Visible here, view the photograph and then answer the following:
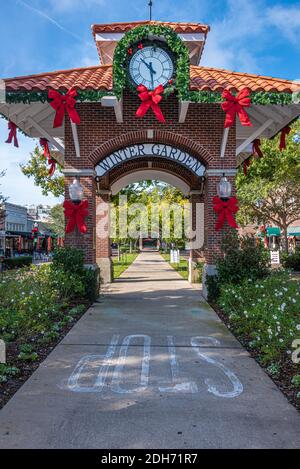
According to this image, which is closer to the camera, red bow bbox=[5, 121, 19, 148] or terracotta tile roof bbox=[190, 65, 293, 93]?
terracotta tile roof bbox=[190, 65, 293, 93]

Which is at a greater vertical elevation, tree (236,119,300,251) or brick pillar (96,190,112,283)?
tree (236,119,300,251)

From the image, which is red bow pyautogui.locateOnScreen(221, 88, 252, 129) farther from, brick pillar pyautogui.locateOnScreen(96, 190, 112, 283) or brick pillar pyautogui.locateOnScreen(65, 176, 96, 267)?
brick pillar pyautogui.locateOnScreen(96, 190, 112, 283)

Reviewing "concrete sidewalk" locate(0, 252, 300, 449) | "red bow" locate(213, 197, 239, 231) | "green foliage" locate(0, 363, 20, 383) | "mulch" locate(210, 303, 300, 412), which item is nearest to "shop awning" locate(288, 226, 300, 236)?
"red bow" locate(213, 197, 239, 231)

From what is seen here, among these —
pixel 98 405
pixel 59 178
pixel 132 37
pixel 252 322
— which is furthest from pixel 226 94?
pixel 59 178

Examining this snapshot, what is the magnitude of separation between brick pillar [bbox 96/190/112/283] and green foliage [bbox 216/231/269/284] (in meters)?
6.41

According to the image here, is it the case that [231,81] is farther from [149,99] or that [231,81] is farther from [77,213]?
[77,213]

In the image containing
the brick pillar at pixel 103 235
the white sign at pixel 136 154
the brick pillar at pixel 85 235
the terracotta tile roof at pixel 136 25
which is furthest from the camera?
the brick pillar at pixel 103 235

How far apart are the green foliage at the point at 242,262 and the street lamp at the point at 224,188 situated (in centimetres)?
117

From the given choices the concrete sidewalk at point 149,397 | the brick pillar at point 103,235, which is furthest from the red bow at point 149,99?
the brick pillar at point 103,235

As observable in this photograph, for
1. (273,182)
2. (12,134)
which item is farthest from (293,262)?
(12,134)

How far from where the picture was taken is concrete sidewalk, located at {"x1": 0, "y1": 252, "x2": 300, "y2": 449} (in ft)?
12.3

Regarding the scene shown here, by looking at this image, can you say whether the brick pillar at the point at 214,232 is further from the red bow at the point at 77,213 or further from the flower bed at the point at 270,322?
the red bow at the point at 77,213

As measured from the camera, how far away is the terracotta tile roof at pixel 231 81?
33.1 feet
